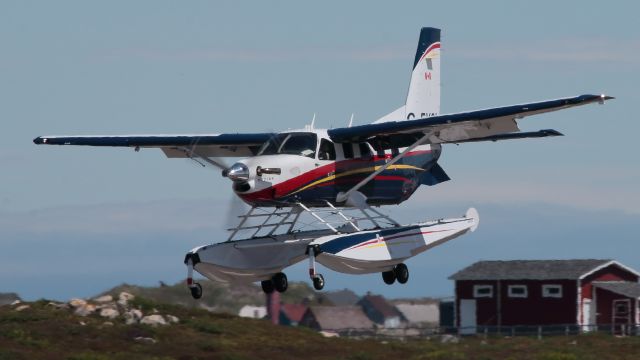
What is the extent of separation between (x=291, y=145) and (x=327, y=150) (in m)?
1.03

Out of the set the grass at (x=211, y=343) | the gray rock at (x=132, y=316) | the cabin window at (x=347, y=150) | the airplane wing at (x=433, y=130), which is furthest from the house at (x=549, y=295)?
the cabin window at (x=347, y=150)

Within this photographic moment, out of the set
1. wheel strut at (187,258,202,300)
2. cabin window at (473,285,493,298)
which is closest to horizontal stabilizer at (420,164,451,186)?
wheel strut at (187,258,202,300)

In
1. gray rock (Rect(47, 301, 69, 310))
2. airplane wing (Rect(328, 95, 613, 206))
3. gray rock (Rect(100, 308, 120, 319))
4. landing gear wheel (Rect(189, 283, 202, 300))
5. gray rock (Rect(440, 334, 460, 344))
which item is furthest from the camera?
gray rock (Rect(440, 334, 460, 344))

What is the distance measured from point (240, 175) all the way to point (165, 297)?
44862 millimetres

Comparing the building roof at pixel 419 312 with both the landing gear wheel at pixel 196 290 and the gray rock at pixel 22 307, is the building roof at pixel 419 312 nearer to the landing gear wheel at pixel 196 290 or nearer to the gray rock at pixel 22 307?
the gray rock at pixel 22 307

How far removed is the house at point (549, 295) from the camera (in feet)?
218

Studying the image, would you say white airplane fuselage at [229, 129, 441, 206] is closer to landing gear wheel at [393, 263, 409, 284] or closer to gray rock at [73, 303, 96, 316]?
landing gear wheel at [393, 263, 409, 284]

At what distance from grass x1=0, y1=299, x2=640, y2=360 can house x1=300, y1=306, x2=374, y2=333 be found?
24008 mm

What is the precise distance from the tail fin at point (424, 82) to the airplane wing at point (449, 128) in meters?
2.49

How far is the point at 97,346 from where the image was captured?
2069 inches

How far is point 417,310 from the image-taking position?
349 ft

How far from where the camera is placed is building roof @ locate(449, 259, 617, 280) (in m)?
67.5

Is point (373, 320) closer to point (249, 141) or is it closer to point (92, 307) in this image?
point (92, 307)

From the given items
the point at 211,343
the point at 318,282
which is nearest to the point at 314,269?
the point at 318,282
